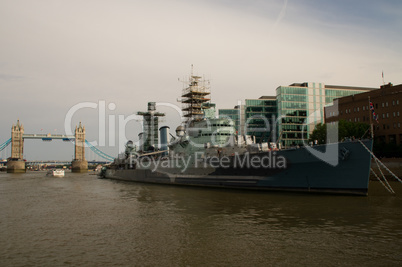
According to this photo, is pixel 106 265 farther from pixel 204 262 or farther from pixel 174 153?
pixel 174 153

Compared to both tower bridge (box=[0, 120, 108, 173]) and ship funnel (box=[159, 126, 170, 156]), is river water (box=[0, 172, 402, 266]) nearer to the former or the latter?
ship funnel (box=[159, 126, 170, 156])

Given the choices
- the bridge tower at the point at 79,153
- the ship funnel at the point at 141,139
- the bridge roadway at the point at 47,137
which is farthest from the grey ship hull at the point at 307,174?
the bridge roadway at the point at 47,137

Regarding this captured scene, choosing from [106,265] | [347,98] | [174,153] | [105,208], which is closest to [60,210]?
[105,208]

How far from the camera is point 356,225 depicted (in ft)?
38.8

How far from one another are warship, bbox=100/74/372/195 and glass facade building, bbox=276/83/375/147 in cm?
3328

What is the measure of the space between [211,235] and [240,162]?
1363cm

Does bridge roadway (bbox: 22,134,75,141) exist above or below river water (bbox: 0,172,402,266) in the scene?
above

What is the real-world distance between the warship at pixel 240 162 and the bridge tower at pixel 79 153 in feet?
293

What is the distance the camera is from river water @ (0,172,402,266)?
335 inches

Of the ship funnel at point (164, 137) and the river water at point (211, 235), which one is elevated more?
the ship funnel at point (164, 137)

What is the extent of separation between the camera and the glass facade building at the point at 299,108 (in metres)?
67.7

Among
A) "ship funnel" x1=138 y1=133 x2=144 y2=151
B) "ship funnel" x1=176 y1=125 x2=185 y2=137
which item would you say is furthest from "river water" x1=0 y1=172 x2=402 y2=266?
"ship funnel" x1=138 y1=133 x2=144 y2=151

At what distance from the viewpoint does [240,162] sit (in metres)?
24.2

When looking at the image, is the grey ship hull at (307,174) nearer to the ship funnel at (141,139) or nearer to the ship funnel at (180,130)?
the ship funnel at (180,130)
